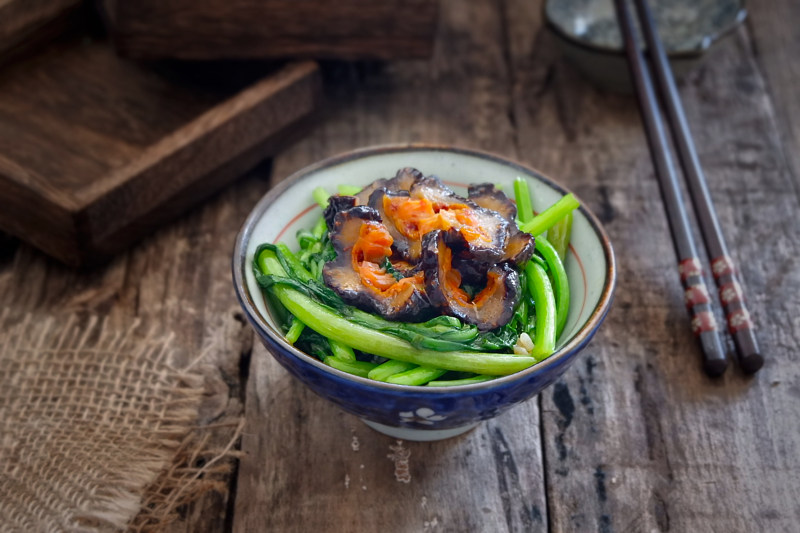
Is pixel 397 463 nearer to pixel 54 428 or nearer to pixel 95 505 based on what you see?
pixel 95 505

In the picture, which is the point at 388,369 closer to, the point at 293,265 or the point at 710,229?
the point at 293,265

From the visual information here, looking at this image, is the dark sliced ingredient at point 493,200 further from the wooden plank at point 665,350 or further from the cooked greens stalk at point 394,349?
the wooden plank at point 665,350

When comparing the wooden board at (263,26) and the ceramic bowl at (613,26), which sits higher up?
the wooden board at (263,26)

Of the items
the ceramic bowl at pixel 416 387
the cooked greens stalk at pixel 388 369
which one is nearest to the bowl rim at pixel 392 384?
the ceramic bowl at pixel 416 387

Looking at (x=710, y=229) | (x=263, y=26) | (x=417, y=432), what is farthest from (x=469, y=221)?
(x=263, y=26)

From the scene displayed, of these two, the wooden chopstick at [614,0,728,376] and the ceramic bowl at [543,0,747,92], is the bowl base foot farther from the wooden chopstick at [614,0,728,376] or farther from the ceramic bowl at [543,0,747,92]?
the ceramic bowl at [543,0,747,92]

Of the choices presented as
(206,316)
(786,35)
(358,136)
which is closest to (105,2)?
(358,136)
